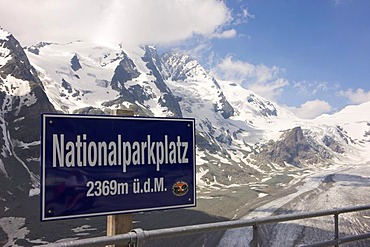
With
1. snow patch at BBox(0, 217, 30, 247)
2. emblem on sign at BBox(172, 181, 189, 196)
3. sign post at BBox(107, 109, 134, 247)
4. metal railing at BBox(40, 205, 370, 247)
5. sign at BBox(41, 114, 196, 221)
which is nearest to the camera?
metal railing at BBox(40, 205, 370, 247)

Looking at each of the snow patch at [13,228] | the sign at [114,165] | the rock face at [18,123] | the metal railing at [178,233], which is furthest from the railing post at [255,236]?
the rock face at [18,123]

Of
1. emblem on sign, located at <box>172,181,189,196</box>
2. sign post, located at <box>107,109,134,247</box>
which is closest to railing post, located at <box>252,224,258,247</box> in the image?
emblem on sign, located at <box>172,181,189,196</box>

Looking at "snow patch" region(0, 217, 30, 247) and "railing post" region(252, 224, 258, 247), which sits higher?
"railing post" region(252, 224, 258, 247)

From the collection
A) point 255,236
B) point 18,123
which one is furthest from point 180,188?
point 18,123

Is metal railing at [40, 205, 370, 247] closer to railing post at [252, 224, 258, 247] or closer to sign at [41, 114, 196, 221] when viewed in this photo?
railing post at [252, 224, 258, 247]

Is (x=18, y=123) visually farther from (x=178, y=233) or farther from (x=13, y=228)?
(x=178, y=233)

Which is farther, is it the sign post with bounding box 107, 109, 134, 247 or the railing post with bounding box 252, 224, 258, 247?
the railing post with bounding box 252, 224, 258, 247

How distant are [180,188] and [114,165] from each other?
0.98m

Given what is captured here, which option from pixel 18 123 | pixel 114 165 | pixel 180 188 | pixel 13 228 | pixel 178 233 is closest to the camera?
pixel 178 233

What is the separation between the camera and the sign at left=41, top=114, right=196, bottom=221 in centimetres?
417

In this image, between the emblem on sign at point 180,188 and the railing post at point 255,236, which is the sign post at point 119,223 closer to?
the emblem on sign at point 180,188

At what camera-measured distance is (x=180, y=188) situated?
16.3 ft

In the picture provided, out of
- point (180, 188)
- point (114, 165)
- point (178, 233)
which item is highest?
point (114, 165)

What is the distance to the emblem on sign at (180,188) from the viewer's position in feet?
16.2
